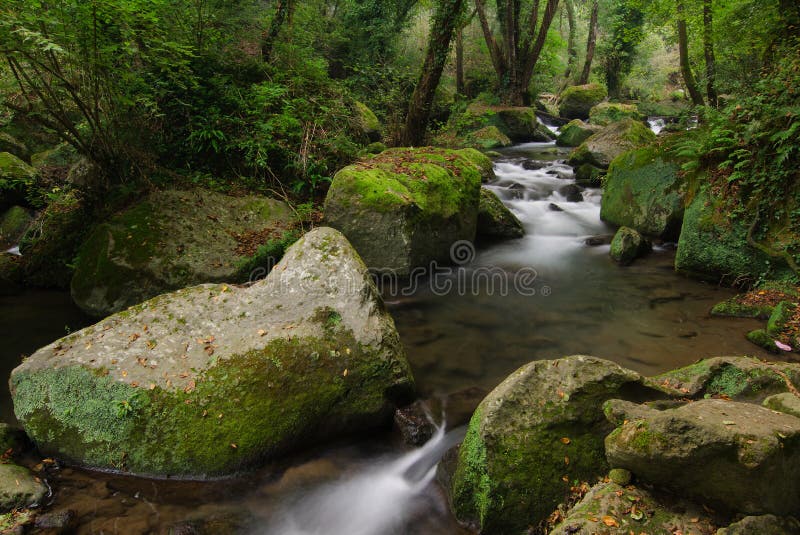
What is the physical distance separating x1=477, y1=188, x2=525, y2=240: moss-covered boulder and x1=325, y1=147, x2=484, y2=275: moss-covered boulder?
986 mm

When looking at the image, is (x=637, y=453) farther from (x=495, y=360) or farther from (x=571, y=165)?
(x=571, y=165)

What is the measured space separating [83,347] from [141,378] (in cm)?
66

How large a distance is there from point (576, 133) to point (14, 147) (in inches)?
699

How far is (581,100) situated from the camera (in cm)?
2458

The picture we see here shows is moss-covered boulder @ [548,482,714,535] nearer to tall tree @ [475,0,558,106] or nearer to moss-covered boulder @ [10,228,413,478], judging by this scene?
moss-covered boulder @ [10,228,413,478]

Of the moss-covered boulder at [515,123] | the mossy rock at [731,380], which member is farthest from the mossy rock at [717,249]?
the moss-covered boulder at [515,123]

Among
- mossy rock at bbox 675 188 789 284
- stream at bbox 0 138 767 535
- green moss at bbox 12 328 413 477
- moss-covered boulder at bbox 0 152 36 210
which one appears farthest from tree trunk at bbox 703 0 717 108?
moss-covered boulder at bbox 0 152 36 210

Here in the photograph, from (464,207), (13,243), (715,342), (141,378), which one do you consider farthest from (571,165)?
(13,243)

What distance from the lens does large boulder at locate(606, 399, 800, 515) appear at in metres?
1.95

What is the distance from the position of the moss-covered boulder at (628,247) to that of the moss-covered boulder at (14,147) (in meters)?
13.2

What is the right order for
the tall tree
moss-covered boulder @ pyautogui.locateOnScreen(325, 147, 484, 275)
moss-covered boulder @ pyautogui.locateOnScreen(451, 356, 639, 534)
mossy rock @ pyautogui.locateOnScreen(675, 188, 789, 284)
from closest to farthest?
moss-covered boulder @ pyautogui.locateOnScreen(451, 356, 639, 534) < mossy rock @ pyautogui.locateOnScreen(675, 188, 789, 284) < moss-covered boulder @ pyautogui.locateOnScreen(325, 147, 484, 275) < the tall tree

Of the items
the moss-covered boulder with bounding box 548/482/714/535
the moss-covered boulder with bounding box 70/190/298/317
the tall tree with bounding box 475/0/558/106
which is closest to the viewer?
the moss-covered boulder with bounding box 548/482/714/535

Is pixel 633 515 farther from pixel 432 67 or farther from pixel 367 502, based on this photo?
pixel 432 67

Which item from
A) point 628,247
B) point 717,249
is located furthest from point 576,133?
point 717,249
